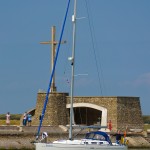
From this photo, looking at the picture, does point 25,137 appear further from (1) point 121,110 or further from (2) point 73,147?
(2) point 73,147

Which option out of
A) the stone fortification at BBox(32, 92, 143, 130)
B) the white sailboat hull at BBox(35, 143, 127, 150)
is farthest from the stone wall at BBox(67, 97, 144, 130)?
the white sailboat hull at BBox(35, 143, 127, 150)

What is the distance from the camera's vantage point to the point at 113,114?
210ft

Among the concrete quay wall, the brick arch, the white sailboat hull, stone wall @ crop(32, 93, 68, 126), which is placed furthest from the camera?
the brick arch

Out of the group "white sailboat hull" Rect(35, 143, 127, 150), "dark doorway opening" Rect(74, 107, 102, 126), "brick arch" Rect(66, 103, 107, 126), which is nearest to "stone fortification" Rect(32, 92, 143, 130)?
"brick arch" Rect(66, 103, 107, 126)

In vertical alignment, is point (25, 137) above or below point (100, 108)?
below

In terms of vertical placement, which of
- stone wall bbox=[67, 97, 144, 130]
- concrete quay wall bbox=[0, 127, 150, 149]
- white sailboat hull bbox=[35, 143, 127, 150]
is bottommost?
white sailboat hull bbox=[35, 143, 127, 150]

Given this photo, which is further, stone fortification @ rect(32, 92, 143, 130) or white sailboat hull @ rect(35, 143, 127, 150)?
stone fortification @ rect(32, 92, 143, 130)

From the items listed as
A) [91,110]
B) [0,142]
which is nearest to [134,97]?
[91,110]

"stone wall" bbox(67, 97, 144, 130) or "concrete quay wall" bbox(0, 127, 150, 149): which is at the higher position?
"stone wall" bbox(67, 97, 144, 130)

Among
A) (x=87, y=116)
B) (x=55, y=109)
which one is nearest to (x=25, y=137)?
(x=55, y=109)

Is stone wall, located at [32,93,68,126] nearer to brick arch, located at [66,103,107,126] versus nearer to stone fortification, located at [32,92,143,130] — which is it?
stone fortification, located at [32,92,143,130]

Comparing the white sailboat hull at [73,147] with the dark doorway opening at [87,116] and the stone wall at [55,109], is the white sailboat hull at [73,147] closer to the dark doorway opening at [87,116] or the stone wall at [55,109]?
the stone wall at [55,109]

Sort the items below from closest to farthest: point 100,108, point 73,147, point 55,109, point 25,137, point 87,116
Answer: point 73,147, point 25,137, point 55,109, point 100,108, point 87,116

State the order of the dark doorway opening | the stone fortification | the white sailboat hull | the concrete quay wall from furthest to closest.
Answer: the dark doorway opening → the stone fortification → the concrete quay wall → the white sailboat hull
